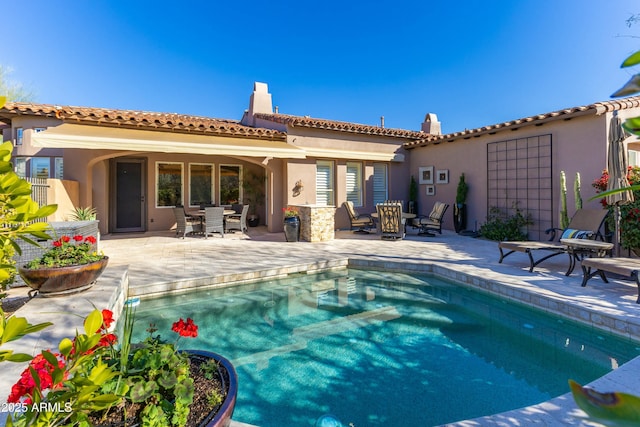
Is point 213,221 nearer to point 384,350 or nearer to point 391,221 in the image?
point 391,221

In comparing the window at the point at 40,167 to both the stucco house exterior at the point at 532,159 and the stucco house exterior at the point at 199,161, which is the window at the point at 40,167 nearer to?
the stucco house exterior at the point at 199,161

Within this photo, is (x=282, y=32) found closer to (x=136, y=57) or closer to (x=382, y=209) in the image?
(x=136, y=57)

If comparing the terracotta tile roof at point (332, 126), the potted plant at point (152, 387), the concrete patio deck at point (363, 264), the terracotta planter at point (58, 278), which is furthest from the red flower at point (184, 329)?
the terracotta tile roof at point (332, 126)

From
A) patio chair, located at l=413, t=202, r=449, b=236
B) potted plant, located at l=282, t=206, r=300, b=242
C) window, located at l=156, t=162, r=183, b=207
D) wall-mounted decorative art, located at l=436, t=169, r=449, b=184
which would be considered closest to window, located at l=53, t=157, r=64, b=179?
window, located at l=156, t=162, r=183, b=207

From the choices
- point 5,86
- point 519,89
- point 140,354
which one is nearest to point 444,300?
point 140,354

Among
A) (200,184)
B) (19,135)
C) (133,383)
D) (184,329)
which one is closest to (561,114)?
(184,329)

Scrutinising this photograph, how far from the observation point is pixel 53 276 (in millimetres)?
7234

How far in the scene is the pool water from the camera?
5012 mm

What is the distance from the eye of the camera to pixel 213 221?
1716 cm

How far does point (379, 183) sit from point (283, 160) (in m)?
6.85

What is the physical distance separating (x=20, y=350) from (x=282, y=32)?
25119 millimetres

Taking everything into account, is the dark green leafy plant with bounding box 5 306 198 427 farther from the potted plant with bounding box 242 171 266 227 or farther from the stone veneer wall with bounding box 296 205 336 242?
the potted plant with bounding box 242 171 266 227

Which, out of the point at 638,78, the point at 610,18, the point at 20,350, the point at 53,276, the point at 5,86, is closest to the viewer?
the point at 638,78

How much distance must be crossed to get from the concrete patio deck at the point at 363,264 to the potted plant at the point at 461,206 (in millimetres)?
1629
